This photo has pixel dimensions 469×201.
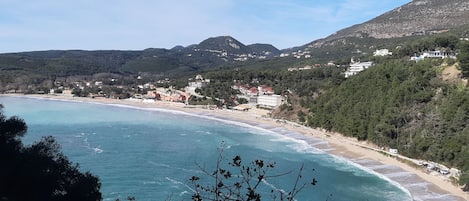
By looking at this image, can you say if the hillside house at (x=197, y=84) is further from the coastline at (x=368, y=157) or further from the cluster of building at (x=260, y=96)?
the coastline at (x=368, y=157)

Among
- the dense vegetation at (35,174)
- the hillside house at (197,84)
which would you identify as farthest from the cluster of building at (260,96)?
the dense vegetation at (35,174)

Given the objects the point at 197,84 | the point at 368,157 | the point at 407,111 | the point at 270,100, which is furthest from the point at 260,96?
the point at 368,157

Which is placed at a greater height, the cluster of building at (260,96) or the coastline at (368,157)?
the cluster of building at (260,96)

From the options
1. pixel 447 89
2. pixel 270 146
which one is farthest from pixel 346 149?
pixel 447 89

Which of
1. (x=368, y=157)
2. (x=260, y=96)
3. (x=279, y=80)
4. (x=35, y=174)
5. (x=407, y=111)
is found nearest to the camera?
(x=35, y=174)

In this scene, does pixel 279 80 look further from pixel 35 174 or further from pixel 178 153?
pixel 35 174

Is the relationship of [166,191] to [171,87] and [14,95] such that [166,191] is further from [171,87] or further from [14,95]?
[14,95]
